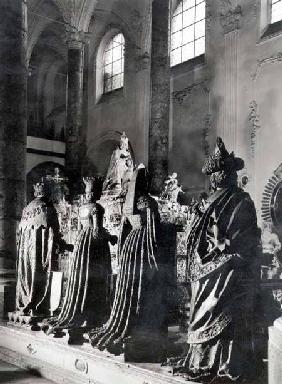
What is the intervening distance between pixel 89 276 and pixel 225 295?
6.64 ft

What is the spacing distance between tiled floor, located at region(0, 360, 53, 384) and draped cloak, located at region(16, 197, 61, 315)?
0.83 meters

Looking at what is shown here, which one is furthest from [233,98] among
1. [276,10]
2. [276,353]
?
[276,353]

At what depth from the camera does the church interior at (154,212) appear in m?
3.99

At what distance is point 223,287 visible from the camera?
391 cm

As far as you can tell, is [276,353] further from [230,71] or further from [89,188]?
[230,71]

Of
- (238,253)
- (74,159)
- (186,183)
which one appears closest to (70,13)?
(74,159)

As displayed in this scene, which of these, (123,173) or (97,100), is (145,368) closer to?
(123,173)

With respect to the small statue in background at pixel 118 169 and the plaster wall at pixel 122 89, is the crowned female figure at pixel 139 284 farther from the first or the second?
the plaster wall at pixel 122 89

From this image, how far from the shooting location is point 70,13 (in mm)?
14820

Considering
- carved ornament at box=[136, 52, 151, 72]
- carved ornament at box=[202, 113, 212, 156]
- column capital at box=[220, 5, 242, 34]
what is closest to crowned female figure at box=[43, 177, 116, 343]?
carved ornament at box=[202, 113, 212, 156]

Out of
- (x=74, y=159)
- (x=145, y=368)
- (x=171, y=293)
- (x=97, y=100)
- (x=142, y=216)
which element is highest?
(x=97, y=100)

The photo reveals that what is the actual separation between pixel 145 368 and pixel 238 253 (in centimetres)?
123

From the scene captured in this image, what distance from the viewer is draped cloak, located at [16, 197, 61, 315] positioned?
6535 millimetres

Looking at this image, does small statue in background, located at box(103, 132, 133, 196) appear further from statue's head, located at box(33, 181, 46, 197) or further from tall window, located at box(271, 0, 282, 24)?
tall window, located at box(271, 0, 282, 24)
